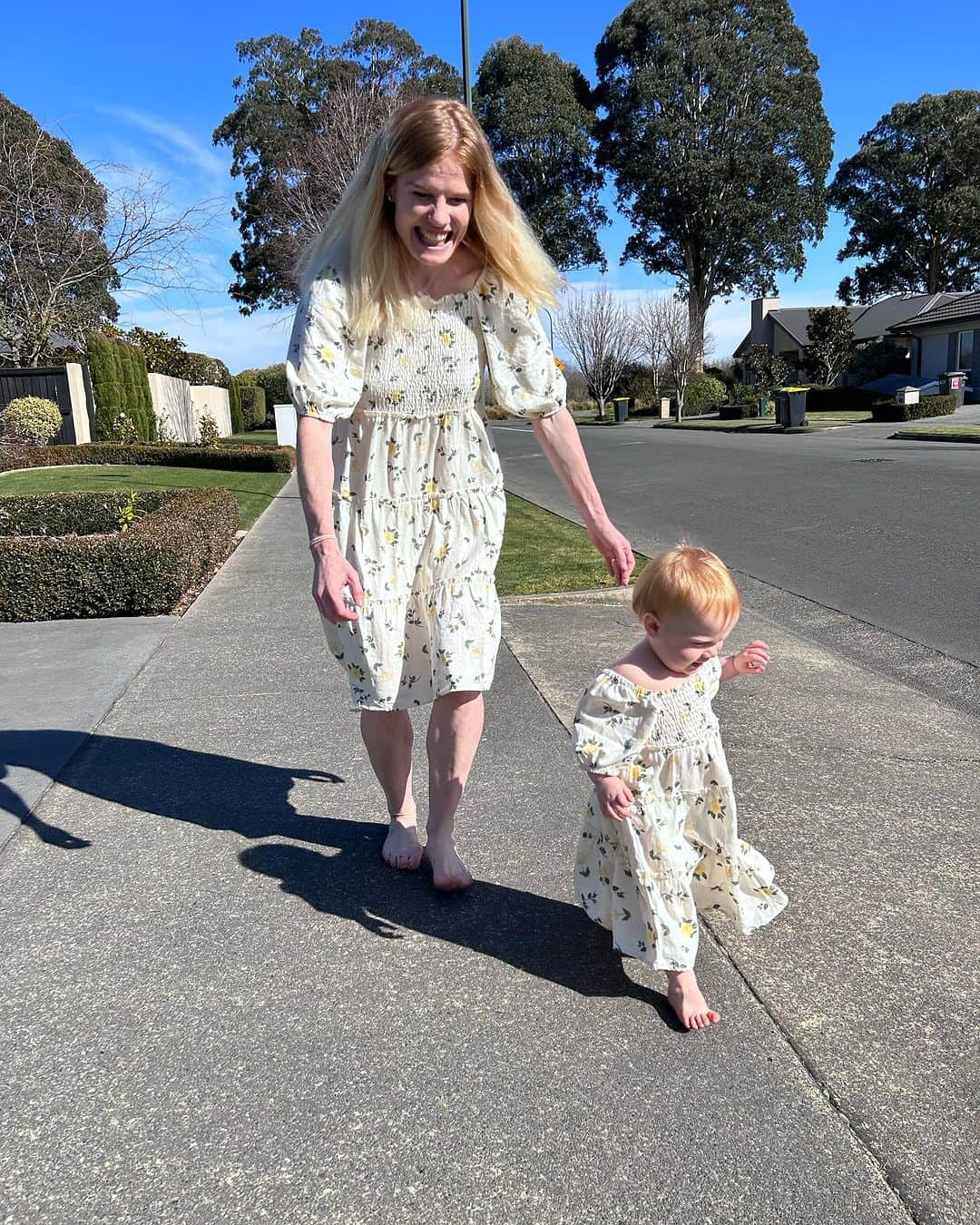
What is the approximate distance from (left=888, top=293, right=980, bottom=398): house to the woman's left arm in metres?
41.4

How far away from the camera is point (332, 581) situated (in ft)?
7.18

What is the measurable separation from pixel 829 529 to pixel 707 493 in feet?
12.8

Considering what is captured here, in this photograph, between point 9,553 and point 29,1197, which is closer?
point 29,1197

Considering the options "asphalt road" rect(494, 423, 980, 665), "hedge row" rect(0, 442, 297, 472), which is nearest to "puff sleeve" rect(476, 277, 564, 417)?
"asphalt road" rect(494, 423, 980, 665)

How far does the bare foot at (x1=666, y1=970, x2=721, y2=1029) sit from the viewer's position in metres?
1.98

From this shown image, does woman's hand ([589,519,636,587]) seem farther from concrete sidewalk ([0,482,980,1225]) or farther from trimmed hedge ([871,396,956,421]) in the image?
trimmed hedge ([871,396,956,421])

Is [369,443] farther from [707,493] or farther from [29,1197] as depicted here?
[707,493]

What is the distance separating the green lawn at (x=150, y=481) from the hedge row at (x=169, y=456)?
31cm

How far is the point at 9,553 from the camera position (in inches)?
225

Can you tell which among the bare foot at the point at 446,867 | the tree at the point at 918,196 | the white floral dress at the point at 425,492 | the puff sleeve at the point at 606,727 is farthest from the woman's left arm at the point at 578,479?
the tree at the point at 918,196

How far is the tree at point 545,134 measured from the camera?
1943 inches

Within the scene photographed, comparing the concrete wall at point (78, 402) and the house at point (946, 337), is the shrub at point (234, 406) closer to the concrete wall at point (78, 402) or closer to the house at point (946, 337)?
the concrete wall at point (78, 402)

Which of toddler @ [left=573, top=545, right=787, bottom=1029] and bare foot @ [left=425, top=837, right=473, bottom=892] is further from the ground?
toddler @ [left=573, top=545, right=787, bottom=1029]

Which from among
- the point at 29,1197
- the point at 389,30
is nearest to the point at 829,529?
the point at 29,1197
